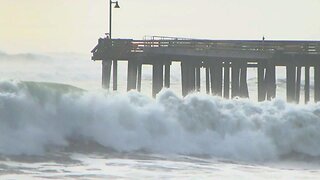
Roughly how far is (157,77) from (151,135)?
21.2 ft

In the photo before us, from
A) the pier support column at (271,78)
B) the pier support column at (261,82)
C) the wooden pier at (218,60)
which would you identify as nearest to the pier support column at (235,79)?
the wooden pier at (218,60)

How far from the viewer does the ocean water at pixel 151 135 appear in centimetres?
2688

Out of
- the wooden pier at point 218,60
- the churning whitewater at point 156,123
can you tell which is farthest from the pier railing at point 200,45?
the churning whitewater at point 156,123

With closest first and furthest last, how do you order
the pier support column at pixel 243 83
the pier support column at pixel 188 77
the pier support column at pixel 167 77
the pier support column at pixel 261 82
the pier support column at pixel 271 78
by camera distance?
the pier support column at pixel 271 78 → the pier support column at pixel 261 82 → the pier support column at pixel 243 83 → the pier support column at pixel 188 77 → the pier support column at pixel 167 77

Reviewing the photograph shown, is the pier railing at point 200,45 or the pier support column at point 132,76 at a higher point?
the pier railing at point 200,45

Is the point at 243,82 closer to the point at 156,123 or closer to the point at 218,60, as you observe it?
the point at 218,60

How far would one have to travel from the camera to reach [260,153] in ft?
103

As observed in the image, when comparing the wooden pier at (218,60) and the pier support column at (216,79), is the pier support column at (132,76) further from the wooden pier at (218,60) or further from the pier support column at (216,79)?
the pier support column at (216,79)

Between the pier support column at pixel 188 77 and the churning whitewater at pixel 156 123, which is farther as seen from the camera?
the pier support column at pixel 188 77

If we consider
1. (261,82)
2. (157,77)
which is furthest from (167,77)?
(261,82)

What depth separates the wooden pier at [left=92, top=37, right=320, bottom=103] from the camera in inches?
1384

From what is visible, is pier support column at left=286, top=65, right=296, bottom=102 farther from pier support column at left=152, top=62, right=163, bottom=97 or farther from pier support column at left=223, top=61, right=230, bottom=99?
pier support column at left=152, top=62, right=163, bottom=97

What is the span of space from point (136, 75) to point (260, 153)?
A: 825 cm

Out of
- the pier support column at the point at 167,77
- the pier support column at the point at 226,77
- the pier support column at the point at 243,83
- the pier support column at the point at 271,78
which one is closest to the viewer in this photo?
the pier support column at the point at 271,78
